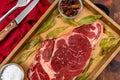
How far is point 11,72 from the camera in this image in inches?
48.7

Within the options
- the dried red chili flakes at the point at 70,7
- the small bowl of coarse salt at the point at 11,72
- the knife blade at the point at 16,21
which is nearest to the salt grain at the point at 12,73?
the small bowl of coarse salt at the point at 11,72

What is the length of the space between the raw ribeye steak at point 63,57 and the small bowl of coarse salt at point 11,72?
0.05 m

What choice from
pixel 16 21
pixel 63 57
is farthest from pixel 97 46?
pixel 16 21

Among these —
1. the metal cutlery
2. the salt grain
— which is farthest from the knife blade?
the salt grain

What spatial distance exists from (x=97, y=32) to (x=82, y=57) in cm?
12

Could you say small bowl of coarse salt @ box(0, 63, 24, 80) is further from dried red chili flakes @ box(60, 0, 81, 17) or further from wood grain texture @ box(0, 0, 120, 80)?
dried red chili flakes @ box(60, 0, 81, 17)

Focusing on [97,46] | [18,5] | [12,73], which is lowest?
[97,46]

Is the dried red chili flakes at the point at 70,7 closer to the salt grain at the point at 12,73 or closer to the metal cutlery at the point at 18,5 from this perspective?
the metal cutlery at the point at 18,5

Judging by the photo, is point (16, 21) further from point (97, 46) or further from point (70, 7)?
point (97, 46)

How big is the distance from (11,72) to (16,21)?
0.67 ft

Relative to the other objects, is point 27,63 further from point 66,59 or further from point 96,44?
point 96,44

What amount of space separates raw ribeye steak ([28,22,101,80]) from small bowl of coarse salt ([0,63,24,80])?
0.15ft

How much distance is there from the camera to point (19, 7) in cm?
134

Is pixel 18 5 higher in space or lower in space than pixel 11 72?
higher
